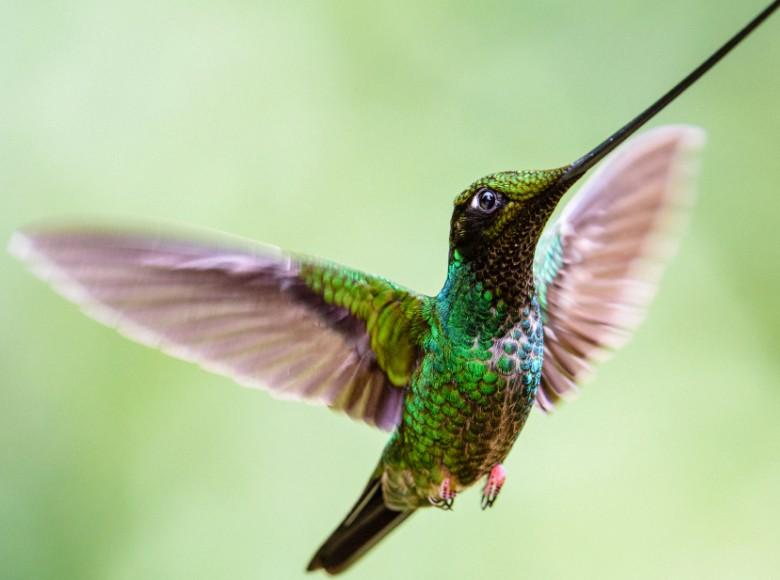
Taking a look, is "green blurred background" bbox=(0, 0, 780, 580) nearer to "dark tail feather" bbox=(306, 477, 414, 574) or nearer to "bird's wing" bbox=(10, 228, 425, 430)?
"dark tail feather" bbox=(306, 477, 414, 574)

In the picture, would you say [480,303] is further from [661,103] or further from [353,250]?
[353,250]

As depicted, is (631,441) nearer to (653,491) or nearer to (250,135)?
(653,491)

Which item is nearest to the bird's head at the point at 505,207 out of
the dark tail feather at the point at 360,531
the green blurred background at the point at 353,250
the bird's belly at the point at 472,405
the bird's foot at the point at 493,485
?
the bird's belly at the point at 472,405

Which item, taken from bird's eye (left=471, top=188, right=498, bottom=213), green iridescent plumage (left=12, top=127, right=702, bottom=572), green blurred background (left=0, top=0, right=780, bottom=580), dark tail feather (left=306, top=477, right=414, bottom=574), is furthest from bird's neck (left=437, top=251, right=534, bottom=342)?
green blurred background (left=0, top=0, right=780, bottom=580)

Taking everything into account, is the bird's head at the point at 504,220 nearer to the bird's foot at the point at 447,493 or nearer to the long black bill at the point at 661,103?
the long black bill at the point at 661,103

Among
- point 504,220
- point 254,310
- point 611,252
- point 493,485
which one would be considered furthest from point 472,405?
point 611,252

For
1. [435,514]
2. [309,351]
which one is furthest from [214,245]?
[435,514]

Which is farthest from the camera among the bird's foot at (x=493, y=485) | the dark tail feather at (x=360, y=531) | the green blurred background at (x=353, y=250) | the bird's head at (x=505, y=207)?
the green blurred background at (x=353, y=250)
